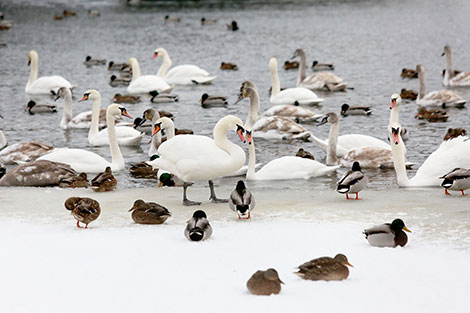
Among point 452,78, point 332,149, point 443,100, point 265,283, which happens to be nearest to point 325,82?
point 452,78

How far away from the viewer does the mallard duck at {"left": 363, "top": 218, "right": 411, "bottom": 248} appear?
26.3 feet

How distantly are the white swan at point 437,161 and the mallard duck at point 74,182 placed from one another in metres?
4.27

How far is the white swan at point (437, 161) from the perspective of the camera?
11.6 metres

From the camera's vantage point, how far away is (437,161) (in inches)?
463

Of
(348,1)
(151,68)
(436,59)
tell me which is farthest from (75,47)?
(348,1)

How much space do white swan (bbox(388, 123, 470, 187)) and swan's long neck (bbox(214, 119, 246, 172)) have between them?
2636 millimetres

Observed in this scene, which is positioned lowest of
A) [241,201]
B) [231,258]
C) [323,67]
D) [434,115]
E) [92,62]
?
[231,258]

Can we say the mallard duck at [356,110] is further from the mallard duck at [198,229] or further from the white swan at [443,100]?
the mallard duck at [198,229]

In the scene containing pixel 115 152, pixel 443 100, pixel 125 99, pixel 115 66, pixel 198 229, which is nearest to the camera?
pixel 198 229

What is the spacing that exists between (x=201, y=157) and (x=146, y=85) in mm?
15248

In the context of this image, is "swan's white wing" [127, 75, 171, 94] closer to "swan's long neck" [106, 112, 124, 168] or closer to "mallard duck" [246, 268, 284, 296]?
"swan's long neck" [106, 112, 124, 168]

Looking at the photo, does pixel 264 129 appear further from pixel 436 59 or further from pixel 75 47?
pixel 75 47

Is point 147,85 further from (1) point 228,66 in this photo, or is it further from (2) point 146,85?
(1) point 228,66

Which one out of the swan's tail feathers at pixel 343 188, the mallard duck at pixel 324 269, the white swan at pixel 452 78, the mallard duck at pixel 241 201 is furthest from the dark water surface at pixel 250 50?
the mallard duck at pixel 324 269
